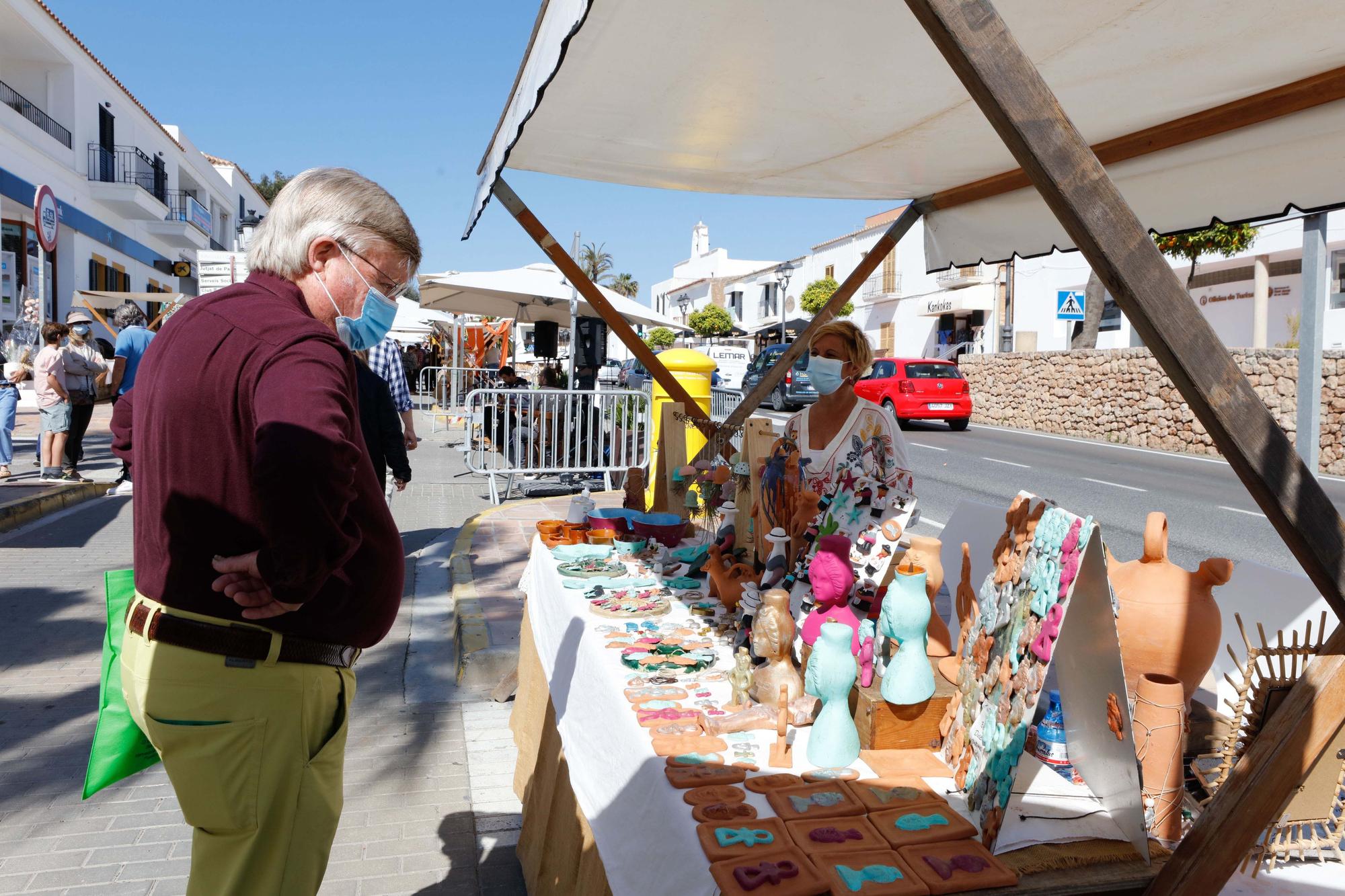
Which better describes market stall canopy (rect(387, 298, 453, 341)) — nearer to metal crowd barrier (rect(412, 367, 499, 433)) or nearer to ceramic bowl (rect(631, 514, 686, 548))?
metal crowd barrier (rect(412, 367, 499, 433))

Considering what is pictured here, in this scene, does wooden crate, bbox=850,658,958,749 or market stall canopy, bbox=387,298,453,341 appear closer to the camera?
wooden crate, bbox=850,658,958,749

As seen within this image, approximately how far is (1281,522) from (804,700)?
0.98m

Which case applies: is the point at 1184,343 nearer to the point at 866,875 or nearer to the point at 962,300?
the point at 866,875

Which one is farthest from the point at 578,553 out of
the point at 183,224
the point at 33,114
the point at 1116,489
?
the point at 183,224

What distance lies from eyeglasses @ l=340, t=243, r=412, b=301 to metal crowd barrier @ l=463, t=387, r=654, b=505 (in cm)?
678

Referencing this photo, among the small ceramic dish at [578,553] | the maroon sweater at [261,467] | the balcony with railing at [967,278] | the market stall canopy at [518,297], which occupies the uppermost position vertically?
the balcony with railing at [967,278]

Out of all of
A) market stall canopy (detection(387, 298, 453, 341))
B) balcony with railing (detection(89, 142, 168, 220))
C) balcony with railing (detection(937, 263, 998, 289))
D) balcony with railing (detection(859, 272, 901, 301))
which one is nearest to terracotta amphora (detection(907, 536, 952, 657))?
market stall canopy (detection(387, 298, 453, 341))

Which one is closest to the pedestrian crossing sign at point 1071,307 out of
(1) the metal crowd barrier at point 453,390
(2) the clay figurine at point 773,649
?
(1) the metal crowd barrier at point 453,390

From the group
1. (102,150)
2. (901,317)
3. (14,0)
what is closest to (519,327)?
(901,317)

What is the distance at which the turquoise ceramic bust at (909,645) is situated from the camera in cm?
182

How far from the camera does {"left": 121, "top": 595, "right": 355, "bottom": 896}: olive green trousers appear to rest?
1501 mm

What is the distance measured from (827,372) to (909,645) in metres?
1.25

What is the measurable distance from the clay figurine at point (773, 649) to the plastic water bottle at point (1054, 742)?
498mm

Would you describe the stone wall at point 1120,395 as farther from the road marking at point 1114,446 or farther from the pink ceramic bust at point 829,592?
the pink ceramic bust at point 829,592
